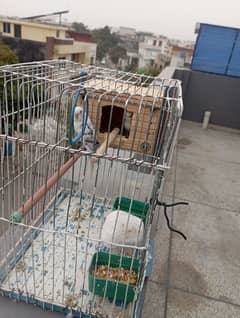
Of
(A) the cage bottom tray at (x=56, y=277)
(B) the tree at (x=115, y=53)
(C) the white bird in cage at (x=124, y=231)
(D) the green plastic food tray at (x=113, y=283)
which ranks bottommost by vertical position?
(B) the tree at (x=115, y=53)

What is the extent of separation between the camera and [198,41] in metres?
4.50

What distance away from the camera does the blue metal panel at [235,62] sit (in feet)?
14.6

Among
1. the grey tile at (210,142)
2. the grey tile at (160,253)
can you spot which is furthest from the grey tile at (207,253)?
the grey tile at (210,142)

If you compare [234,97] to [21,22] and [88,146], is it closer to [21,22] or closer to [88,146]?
[88,146]

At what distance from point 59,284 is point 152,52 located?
36.5 metres

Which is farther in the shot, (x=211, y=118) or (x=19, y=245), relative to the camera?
(x=211, y=118)

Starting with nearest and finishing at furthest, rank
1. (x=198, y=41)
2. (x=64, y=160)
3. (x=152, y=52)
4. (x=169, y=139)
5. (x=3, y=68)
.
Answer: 1. (x=169, y=139)
2. (x=3, y=68)
3. (x=64, y=160)
4. (x=198, y=41)
5. (x=152, y=52)

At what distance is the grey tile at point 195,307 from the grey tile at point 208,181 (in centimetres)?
107

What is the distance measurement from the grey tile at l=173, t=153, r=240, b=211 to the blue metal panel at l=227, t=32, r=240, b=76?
1988mm

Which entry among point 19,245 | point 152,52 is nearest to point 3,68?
point 19,245

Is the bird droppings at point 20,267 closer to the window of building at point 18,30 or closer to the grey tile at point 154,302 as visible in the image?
the grey tile at point 154,302

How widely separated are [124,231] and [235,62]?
4237mm

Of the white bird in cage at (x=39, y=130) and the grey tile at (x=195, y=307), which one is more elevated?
the white bird in cage at (x=39, y=130)

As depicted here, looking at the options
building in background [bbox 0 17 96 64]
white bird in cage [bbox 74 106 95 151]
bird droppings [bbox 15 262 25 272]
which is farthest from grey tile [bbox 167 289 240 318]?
building in background [bbox 0 17 96 64]
